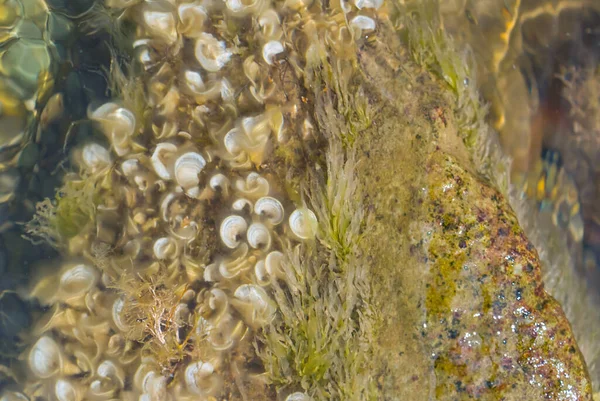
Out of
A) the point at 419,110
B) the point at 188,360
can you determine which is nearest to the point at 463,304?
the point at 419,110

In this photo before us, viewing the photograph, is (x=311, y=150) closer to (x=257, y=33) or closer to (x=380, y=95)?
(x=380, y=95)

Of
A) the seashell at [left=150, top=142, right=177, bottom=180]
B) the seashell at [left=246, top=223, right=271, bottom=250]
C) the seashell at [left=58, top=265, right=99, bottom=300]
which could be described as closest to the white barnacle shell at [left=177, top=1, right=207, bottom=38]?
the seashell at [left=150, top=142, right=177, bottom=180]

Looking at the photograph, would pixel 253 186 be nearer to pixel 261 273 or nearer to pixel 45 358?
pixel 261 273

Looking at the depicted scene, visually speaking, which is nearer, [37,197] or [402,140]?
[402,140]

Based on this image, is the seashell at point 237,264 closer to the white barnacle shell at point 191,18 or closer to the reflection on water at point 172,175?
the reflection on water at point 172,175

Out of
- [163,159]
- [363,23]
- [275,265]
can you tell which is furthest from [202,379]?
[363,23]

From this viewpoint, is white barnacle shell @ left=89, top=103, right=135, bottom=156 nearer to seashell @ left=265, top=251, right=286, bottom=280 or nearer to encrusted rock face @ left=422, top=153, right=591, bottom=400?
seashell @ left=265, top=251, right=286, bottom=280
